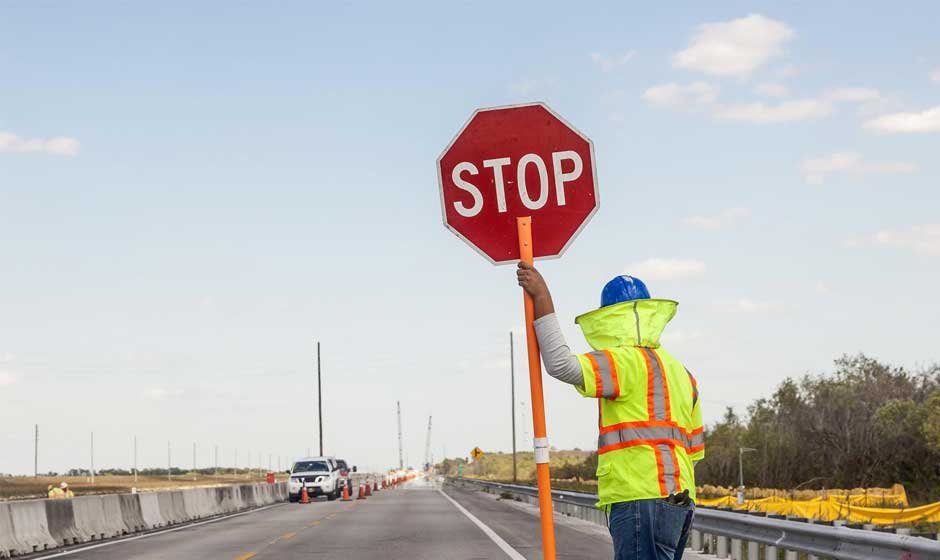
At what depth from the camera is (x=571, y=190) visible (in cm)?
575

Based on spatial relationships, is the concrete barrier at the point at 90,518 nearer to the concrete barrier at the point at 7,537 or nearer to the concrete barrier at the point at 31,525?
the concrete barrier at the point at 31,525

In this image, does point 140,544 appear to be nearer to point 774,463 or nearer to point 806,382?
point 774,463

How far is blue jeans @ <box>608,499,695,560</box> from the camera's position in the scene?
5.25 meters

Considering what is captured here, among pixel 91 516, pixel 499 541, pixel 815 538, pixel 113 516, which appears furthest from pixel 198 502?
pixel 815 538

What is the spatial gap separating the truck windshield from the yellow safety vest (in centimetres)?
4664

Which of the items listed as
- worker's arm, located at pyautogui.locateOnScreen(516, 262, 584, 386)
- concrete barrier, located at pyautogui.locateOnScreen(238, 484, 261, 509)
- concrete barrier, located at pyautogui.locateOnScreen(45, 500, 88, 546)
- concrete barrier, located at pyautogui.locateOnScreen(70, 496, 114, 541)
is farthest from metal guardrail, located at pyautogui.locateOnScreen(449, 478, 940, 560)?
concrete barrier, located at pyautogui.locateOnScreen(238, 484, 261, 509)

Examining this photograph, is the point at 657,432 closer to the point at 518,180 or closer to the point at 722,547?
the point at 518,180

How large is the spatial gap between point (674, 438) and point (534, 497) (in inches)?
1268

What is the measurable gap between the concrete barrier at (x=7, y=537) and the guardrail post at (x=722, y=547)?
11.0 m

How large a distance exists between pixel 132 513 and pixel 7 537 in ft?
25.8

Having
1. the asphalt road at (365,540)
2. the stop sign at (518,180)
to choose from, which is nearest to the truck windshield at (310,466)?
the asphalt road at (365,540)

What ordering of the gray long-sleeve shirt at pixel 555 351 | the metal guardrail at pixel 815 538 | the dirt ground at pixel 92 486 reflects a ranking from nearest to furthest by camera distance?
the gray long-sleeve shirt at pixel 555 351 → the metal guardrail at pixel 815 538 → the dirt ground at pixel 92 486

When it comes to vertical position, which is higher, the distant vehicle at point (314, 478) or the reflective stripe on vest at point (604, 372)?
the reflective stripe on vest at point (604, 372)

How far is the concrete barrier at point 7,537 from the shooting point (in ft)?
62.8
